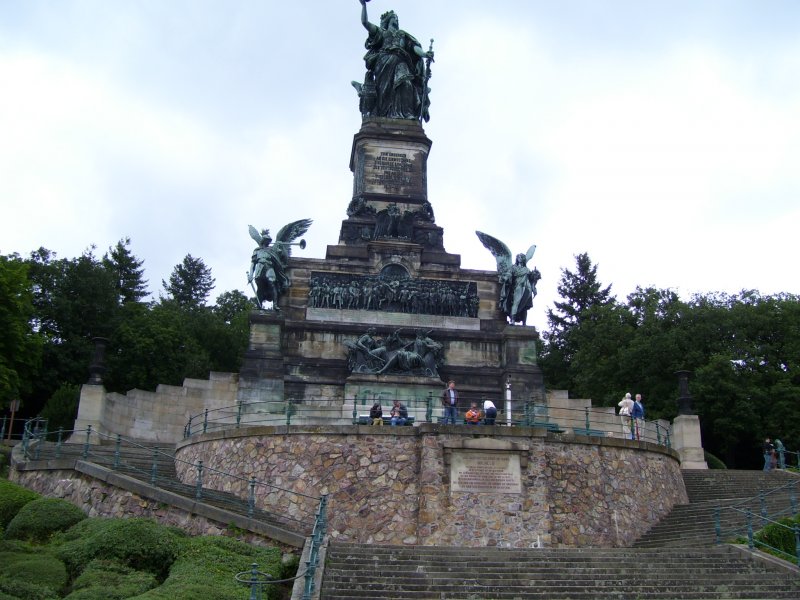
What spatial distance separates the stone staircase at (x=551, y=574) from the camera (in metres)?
14.8

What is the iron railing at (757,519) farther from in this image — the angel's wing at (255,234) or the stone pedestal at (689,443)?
the angel's wing at (255,234)

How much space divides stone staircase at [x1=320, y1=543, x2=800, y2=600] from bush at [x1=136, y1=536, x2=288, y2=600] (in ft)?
3.73

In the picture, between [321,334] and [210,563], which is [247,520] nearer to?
[210,563]

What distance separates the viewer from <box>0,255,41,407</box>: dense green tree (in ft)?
105

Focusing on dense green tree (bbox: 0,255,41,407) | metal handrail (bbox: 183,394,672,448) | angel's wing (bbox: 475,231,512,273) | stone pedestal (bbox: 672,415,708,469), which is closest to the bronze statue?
angel's wing (bbox: 475,231,512,273)

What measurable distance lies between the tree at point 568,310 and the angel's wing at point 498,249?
22.2m

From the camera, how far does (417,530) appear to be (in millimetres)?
19172

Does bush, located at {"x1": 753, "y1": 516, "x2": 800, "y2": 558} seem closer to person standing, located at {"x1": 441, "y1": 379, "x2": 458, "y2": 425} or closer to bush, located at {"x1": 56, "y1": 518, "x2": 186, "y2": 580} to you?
person standing, located at {"x1": 441, "y1": 379, "x2": 458, "y2": 425}

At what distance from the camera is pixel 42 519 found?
56.9 feet

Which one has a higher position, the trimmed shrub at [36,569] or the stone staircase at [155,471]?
the stone staircase at [155,471]

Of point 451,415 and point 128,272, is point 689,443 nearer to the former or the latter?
point 451,415

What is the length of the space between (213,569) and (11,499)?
568cm

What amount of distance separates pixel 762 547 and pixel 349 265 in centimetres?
1747

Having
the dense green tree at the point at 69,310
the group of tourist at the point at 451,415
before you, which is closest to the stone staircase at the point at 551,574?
the group of tourist at the point at 451,415
